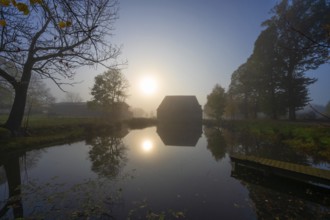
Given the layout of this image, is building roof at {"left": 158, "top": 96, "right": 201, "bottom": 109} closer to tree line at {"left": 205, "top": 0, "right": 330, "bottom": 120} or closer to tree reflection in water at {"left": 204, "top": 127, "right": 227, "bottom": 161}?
tree line at {"left": 205, "top": 0, "right": 330, "bottom": 120}

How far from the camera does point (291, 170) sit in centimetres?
784

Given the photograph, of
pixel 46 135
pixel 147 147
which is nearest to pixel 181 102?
pixel 147 147

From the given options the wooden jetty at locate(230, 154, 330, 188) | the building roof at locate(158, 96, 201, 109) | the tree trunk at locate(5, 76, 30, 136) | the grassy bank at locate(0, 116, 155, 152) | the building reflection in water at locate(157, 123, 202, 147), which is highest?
the building roof at locate(158, 96, 201, 109)

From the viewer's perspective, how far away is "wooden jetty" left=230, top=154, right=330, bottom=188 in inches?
279

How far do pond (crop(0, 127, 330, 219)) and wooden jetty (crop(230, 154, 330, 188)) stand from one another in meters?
0.42

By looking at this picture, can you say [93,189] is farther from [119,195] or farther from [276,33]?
[276,33]

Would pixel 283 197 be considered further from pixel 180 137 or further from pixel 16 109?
pixel 16 109

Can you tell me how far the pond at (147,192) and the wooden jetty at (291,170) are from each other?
42 centimetres

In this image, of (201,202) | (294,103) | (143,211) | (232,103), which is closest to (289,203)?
(201,202)

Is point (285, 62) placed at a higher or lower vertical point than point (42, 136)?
higher

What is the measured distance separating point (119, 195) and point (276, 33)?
3741cm

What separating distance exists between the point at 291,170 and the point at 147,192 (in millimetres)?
6132

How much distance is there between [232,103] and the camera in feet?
162

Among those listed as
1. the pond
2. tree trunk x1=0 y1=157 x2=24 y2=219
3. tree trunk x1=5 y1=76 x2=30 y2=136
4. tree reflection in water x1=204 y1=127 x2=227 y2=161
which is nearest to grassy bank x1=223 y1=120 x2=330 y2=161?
the pond
